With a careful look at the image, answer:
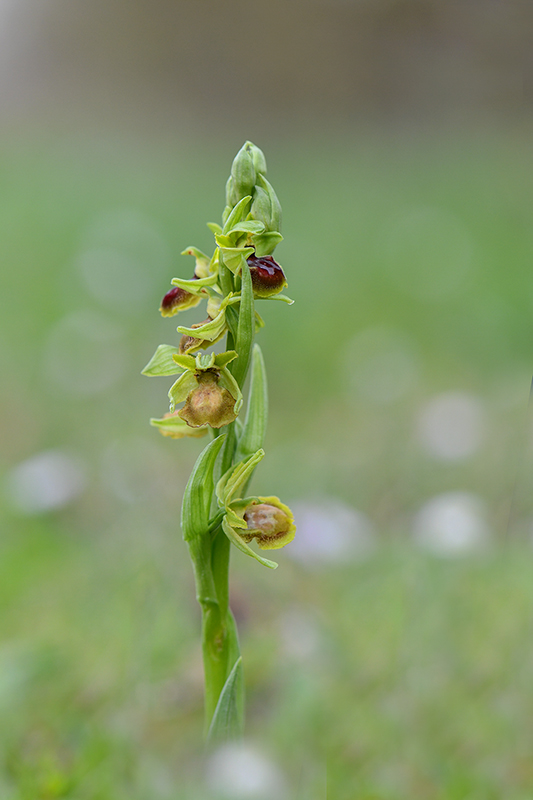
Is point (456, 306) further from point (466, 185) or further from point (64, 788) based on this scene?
point (64, 788)

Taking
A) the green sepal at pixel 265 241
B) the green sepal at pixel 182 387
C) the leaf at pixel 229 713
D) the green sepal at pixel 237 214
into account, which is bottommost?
the leaf at pixel 229 713

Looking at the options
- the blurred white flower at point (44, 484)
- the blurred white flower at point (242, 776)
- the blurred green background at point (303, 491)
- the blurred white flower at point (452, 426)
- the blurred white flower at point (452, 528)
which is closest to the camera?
the blurred white flower at point (242, 776)

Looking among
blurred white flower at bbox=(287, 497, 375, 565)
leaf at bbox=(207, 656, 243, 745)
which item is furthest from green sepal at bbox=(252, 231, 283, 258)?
blurred white flower at bbox=(287, 497, 375, 565)

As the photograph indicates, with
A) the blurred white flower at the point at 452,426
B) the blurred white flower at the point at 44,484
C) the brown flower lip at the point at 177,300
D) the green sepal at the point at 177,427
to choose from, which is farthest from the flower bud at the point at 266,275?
the blurred white flower at the point at 452,426

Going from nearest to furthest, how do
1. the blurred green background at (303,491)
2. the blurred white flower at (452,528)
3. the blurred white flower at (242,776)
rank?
the blurred white flower at (242,776) < the blurred green background at (303,491) < the blurred white flower at (452,528)

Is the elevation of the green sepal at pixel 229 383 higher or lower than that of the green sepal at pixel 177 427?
higher

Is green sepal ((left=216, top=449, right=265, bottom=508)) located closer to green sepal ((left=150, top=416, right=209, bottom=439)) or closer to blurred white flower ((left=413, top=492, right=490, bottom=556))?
green sepal ((left=150, top=416, right=209, bottom=439))

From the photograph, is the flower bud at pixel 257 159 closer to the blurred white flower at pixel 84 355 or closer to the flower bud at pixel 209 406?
the flower bud at pixel 209 406

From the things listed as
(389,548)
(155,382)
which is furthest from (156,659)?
(155,382)

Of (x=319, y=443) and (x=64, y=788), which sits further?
(x=319, y=443)
